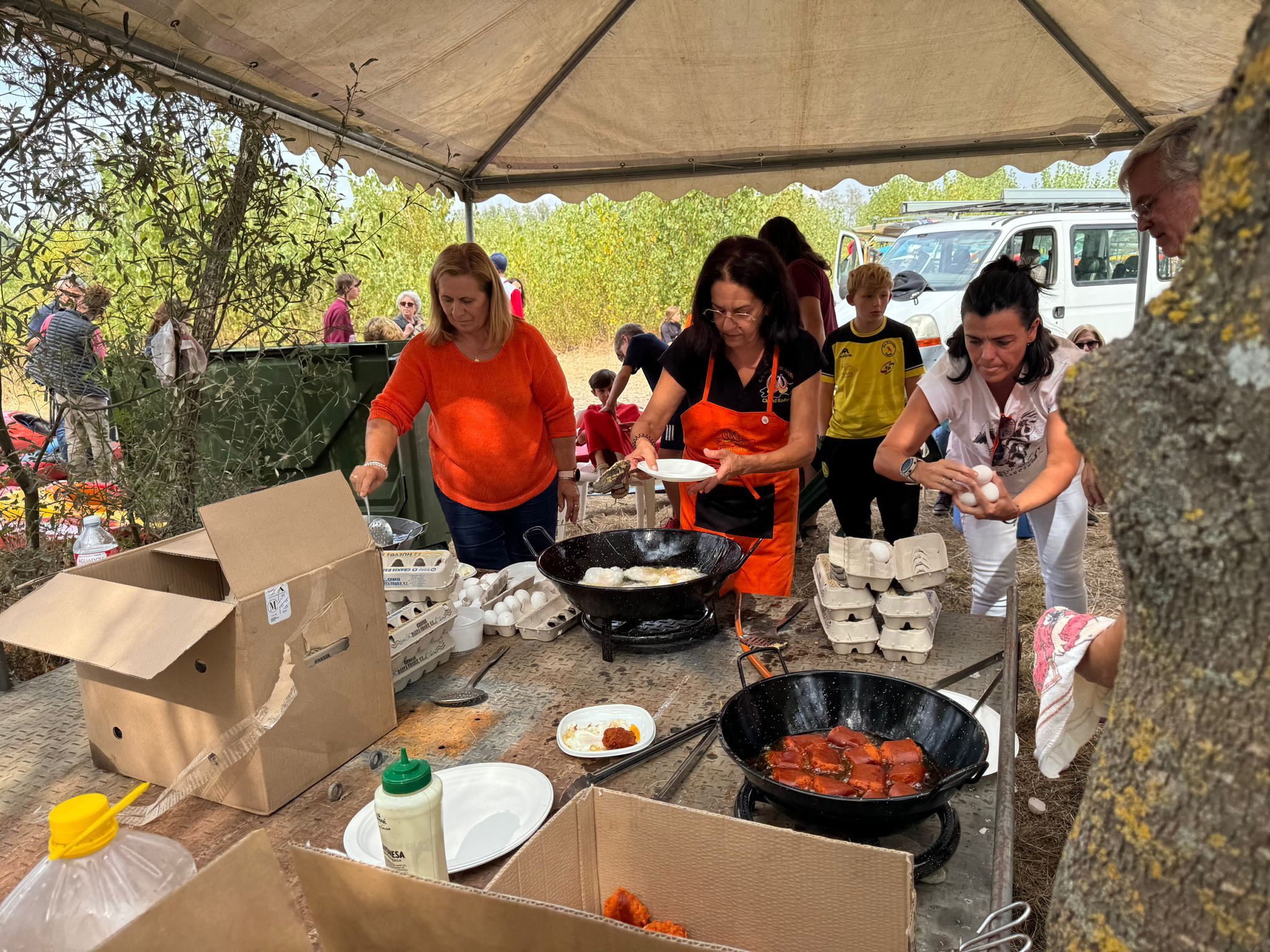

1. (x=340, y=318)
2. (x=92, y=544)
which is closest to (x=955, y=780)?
(x=92, y=544)

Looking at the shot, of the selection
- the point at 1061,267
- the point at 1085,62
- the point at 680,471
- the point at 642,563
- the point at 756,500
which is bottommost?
the point at 642,563

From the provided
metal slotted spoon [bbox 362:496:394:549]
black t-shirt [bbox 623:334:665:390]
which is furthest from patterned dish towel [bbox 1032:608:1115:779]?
black t-shirt [bbox 623:334:665:390]

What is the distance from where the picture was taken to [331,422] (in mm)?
5016

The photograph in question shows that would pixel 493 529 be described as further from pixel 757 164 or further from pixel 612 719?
pixel 757 164

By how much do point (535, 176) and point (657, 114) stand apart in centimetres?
92

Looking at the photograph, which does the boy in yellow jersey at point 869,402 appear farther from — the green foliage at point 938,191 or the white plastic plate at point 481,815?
the green foliage at point 938,191

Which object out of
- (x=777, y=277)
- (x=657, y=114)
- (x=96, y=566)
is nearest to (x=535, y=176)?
(x=657, y=114)

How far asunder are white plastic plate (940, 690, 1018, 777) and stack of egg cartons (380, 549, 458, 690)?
115 cm

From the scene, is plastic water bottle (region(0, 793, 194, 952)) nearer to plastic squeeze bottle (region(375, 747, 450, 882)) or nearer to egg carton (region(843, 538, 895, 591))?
plastic squeeze bottle (region(375, 747, 450, 882))

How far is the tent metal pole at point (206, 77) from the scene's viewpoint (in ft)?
7.80

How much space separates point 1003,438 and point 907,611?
108 centimetres

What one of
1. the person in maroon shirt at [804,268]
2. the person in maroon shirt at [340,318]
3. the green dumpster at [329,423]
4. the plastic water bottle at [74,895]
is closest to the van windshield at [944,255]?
the person in maroon shirt at [804,268]

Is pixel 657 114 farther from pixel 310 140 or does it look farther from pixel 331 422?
pixel 331 422

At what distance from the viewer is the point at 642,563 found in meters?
2.36
